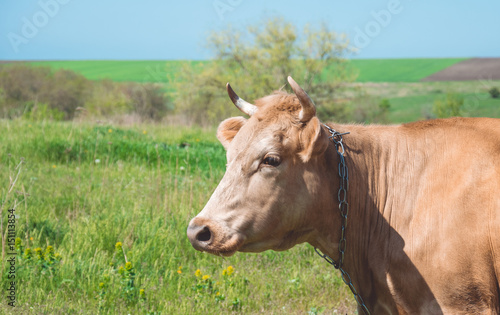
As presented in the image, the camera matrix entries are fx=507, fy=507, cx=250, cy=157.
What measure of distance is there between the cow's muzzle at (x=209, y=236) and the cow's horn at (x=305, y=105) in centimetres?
95

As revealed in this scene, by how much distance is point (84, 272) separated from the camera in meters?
5.55

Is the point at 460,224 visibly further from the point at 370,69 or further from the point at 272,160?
the point at 370,69

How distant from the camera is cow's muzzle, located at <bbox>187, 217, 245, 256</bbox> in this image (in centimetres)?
339

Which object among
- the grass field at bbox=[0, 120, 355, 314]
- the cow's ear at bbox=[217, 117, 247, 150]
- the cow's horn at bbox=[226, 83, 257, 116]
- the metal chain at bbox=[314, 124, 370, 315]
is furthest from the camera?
the grass field at bbox=[0, 120, 355, 314]

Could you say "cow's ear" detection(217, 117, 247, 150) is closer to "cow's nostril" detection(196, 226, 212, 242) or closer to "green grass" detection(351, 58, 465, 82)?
"cow's nostril" detection(196, 226, 212, 242)

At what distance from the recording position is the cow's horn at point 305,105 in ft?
11.1

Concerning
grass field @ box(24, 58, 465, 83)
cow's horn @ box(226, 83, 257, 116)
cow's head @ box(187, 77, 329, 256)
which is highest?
grass field @ box(24, 58, 465, 83)

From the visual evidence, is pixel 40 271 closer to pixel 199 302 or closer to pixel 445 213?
pixel 199 302

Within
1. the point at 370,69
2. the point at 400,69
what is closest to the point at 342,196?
the point at 400,69

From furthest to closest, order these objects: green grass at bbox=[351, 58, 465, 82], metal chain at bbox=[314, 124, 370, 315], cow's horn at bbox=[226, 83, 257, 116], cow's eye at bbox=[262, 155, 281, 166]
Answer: green grass at bbox=[351, 58, 465, 82]
cow's horn at bbox=[226, 83, 257, 116]
metal chain at bbox=[314, 124, 370, 315]
cow's eye at bbox=[262, 155, 281, 166]

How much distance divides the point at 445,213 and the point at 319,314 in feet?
7.73

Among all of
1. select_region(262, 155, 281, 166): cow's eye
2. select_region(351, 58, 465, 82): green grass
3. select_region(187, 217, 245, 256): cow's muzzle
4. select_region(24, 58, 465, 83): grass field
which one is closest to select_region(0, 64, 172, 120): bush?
select_region(24, 58, 465, 83): grass field

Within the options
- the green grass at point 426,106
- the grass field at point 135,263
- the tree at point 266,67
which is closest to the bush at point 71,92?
the tree at point 266,67

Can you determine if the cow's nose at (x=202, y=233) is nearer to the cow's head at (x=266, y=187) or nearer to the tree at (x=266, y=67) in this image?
the cow's head at (x=266, y=187)
